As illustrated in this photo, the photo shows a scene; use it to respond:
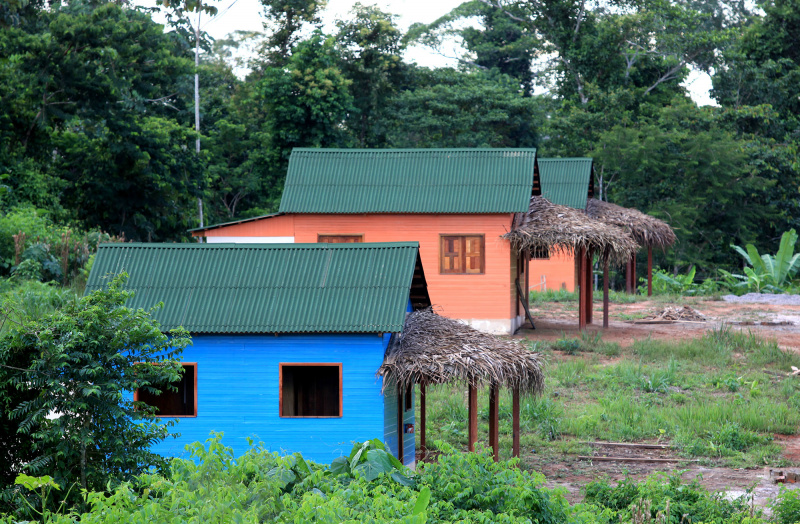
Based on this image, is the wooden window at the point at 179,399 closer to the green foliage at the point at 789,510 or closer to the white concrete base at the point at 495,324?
the green foliage at the point at 789,510

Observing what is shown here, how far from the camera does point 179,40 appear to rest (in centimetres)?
3825

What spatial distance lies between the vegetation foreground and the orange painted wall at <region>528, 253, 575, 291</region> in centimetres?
2371

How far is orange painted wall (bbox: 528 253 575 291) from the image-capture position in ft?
112

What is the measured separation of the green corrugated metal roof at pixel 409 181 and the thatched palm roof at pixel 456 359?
35.5ft

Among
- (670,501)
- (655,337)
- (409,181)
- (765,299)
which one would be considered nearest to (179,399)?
(670,501)

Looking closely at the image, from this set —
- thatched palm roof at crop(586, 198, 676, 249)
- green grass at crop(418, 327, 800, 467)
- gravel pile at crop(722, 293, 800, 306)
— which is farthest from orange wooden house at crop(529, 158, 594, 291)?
green grass at crop(418, 327, 800, 467)

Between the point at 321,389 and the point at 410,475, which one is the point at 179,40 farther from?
the point at 410,475

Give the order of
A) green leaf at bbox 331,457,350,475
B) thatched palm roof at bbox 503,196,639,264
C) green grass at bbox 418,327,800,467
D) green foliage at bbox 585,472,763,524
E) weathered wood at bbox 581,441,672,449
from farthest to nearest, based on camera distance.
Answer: thatched palm roof at bbox 503,196,639,264
green grass at bbox 418,327,800,467
weathered wood at bbox 581,441,672,449
green foliage at bbox 585,472,763,524
green leaf at bbox 331,457,350,475

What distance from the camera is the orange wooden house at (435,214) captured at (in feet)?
79.1

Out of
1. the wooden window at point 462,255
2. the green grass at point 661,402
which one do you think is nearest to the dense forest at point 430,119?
the wooden window at point 462,255

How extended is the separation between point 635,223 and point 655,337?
270 inches

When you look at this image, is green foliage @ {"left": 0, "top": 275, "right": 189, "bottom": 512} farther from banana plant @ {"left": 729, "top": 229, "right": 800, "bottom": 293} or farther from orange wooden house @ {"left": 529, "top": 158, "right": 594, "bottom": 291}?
banana plant @ {"left": 729, "top": 229, "right": 800, "bottom": 293}

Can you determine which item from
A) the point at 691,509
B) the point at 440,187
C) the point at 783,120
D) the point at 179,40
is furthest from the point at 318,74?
the point at 691,509

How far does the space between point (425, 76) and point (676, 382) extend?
28167 mm
